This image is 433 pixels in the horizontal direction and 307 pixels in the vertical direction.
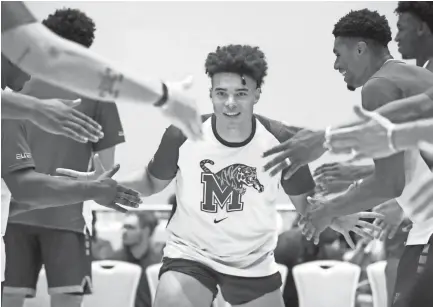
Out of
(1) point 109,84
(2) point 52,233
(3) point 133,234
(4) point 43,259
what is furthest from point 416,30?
(3) point 133,234

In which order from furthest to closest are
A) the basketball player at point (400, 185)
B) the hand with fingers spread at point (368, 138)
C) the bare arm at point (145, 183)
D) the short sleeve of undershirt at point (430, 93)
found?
the bare arm at point (145, 183) → the basketball player at point (400, 185) → the short sleeve of undershirt at point (430, 93) → the hand with fingers spread at point (368, 138)

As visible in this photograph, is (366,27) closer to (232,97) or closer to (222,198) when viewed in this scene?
(232,97)

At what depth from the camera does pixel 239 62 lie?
396 cm

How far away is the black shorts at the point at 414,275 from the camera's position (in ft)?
9.92

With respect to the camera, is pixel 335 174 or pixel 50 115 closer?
pixel 50 115

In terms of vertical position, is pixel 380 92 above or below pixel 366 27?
below

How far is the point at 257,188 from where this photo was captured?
393cm

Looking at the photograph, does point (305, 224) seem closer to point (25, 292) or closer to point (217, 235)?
point (217, 235)

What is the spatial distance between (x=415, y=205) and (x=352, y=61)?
28.1 inches

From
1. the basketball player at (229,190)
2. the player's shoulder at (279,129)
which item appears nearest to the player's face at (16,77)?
the basketball player at (229,190)

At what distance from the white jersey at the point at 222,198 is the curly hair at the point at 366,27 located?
0.56 meters

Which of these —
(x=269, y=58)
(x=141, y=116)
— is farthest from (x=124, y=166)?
(x=269, y=58)

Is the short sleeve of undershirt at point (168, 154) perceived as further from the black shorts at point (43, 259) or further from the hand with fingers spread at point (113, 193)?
the black shorts at point (43, 259)

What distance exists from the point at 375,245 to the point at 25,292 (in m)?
3.04
